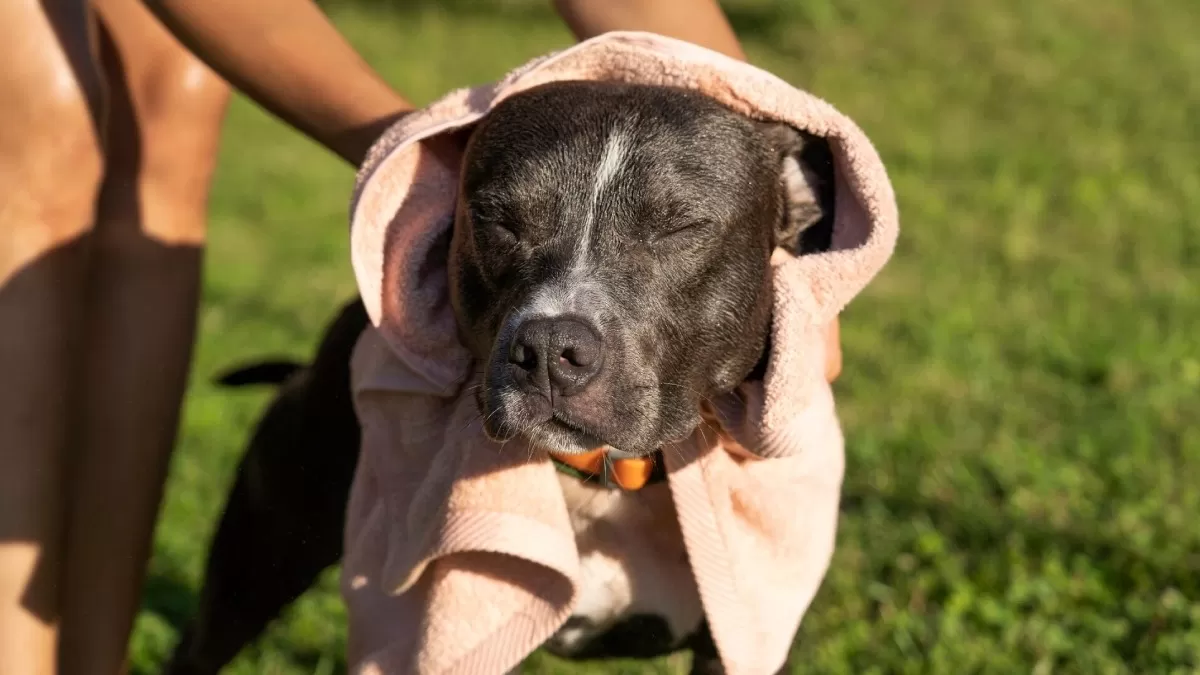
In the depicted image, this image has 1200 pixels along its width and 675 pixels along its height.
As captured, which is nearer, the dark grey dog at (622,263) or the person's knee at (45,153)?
the dark grey dog at (622,263)

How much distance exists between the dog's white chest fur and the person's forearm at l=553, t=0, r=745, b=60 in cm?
93

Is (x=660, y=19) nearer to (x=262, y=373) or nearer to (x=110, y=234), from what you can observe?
(x=110, y=234)

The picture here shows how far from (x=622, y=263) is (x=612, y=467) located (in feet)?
1.39

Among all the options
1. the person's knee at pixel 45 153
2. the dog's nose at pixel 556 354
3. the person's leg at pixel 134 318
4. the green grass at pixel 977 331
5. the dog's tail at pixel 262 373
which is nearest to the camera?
the dog's nose at pixel 556 354

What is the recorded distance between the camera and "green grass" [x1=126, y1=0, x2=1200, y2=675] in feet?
14.0

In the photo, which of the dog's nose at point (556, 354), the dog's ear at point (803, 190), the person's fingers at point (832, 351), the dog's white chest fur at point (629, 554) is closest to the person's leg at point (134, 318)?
the dog's white chest fur at point (629, 554)

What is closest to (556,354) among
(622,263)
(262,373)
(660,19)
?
(622,263)

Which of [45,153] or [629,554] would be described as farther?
[45,153]

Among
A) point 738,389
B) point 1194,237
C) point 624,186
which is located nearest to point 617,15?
point 624,186

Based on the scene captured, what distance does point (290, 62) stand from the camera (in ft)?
9.98

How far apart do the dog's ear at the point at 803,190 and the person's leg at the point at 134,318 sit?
1.37 meters

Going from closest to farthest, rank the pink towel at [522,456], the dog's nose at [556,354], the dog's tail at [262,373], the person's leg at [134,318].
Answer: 1. the dog's nose at [556,354]
2. the pink towel at [522,456]
3. the person's leg at [134,318]
4. the dog's tail at [262,373]

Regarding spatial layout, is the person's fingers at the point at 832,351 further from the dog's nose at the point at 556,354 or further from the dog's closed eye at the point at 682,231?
the dog's nose at the point at 556,354

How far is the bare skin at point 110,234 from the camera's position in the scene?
3074 mm
